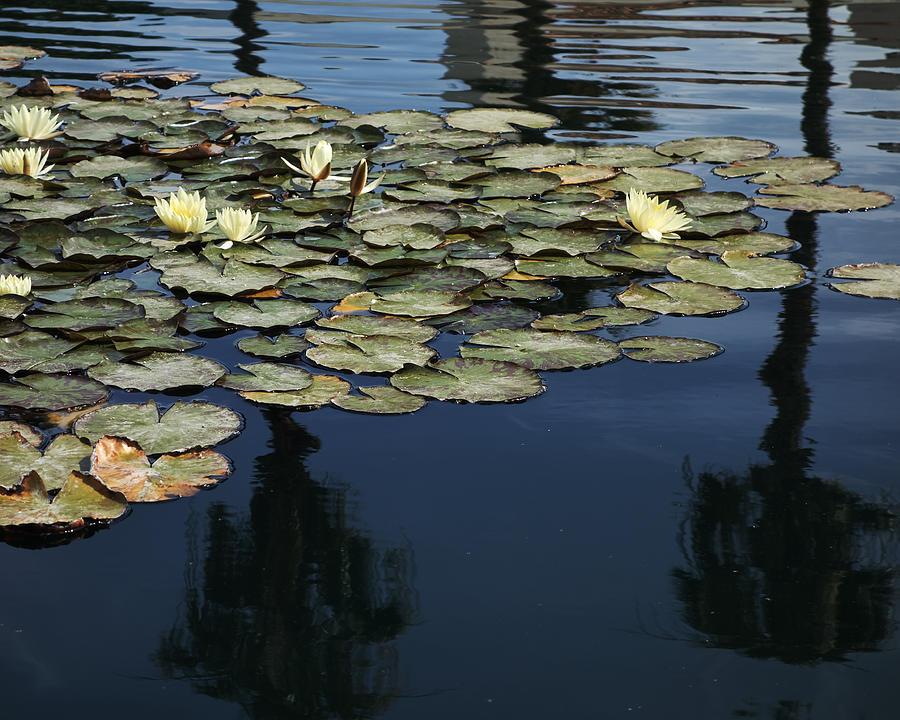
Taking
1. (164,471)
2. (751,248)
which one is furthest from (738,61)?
(164,471)

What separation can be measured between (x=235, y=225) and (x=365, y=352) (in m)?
0.74

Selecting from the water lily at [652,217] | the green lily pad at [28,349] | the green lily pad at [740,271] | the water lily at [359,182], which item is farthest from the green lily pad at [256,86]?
the green lily pad at [28,349]

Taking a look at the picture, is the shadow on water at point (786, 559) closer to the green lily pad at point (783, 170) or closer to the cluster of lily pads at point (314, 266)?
the cluster of lily pads at point (314, 266)

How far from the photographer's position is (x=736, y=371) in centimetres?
211

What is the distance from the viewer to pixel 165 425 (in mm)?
1838

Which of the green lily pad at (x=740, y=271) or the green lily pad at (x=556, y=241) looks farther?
the green lily pad at (x=556, y=241)

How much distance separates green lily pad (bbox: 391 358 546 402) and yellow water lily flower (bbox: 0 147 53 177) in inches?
69.0

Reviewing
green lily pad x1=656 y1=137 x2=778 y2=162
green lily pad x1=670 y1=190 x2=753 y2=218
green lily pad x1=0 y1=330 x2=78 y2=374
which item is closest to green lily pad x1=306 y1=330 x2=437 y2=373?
green lily pad x1=0 y1=330 x2=78 y2=374

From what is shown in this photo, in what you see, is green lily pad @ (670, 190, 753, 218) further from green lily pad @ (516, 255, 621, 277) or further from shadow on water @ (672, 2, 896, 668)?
shadow on water @ (672, 2, 896, 668)

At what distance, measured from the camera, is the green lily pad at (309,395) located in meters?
1.94

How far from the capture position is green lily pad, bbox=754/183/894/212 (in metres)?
3.10

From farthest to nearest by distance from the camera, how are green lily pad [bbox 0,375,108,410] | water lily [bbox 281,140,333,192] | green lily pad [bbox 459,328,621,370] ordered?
water lily [bbox 281,140,333,192]
green lily pad [bbox 459,328,621,370]
green lily pad [bbox 0,375,108,410]

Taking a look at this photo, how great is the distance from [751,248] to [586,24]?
4.19m

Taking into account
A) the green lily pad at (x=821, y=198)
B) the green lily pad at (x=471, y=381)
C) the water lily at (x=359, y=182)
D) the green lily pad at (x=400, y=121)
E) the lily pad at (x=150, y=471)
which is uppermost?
the green lily pad at (x=400, y=121)
